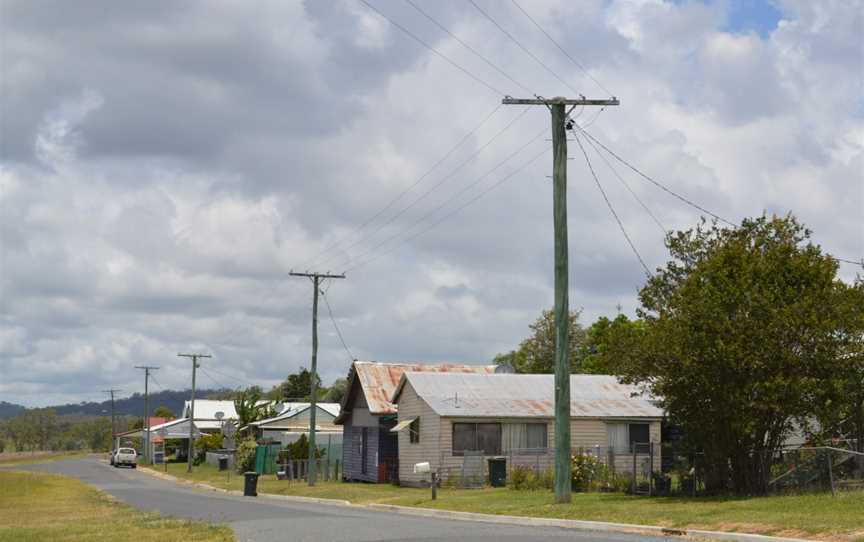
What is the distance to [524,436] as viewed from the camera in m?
44.8

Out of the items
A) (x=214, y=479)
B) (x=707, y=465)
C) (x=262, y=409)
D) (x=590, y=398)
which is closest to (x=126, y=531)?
(x=707, y=465)

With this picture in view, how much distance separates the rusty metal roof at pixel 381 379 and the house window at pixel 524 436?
310 inches

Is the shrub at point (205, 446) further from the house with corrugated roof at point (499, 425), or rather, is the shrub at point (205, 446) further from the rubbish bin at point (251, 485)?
the rubbish bin at point (251, 485)

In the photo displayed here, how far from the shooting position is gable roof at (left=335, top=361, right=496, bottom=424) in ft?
170

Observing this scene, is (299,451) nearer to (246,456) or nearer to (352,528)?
(246,456)

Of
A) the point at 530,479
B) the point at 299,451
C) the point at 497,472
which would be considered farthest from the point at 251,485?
the point at 299,451

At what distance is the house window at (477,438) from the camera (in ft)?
145

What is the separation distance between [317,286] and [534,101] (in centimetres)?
2651

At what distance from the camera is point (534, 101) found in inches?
1213

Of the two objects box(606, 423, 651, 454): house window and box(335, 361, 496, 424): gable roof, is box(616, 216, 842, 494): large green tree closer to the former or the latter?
box(606, 423, 651, 454): house window

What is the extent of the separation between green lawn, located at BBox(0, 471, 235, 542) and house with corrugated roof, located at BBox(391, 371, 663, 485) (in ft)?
39.0

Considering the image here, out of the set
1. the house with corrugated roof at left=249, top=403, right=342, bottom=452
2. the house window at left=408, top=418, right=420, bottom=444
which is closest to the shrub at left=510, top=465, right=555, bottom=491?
the house window at left=408, top=418, right=420, bottom=444

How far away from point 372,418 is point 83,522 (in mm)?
24514

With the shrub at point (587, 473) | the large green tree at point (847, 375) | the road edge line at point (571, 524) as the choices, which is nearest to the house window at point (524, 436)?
the shrub at point (587, 473)
